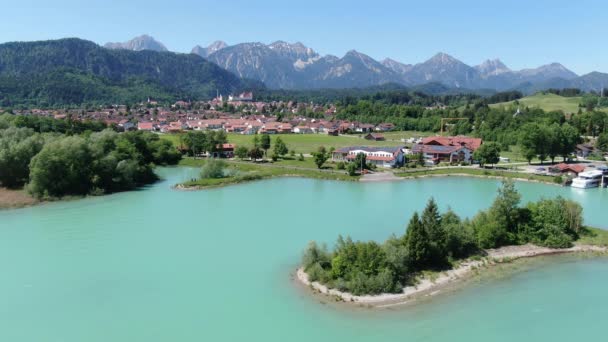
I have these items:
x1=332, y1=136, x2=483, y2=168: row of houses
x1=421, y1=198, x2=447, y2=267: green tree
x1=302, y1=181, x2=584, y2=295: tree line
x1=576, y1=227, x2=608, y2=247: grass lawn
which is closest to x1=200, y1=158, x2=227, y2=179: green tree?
x1=332, y1=136, x2=483, y2=168: row of houses

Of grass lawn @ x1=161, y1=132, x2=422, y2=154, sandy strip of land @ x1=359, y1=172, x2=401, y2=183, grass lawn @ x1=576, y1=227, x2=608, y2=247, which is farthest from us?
grass lawn @ x1=161, y1=132, x2=422, y2=154

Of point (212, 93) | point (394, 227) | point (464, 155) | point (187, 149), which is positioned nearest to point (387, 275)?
point (394, 227)

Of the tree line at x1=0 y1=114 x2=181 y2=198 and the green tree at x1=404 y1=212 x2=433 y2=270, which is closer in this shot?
the green tree at x1=404 y1=212 x2=433 y2=270

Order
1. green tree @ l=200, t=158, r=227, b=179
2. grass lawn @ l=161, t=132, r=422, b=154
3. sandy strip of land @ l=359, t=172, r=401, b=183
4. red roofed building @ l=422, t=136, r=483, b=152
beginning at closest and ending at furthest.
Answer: green tree @ l=200, t=158, r=227, b=179 < sandy strip of land @ l=359, t=172, r=401, b=183 < red roofed building @ l=422, t=136, r=483, b=152 < grass lawn @ l=161, t=132, r=422, b=154

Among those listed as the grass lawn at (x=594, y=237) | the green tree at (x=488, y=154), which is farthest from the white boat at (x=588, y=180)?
the grass lawn at (x=594, y=237)

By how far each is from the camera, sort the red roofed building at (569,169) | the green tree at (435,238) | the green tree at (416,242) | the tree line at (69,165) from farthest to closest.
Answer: the red roofed building at (569,169) → the tree line at (69,165) → the green tree at (435,238) → the green tree at (416,242)

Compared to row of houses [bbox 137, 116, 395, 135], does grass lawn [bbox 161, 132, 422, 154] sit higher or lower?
lower

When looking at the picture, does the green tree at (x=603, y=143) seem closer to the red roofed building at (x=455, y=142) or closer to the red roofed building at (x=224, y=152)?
the red roofed building at (x=455, y=142)

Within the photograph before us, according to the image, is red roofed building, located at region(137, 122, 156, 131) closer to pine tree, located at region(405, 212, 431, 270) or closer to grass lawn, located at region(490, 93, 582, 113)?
pine tree, located at region(405, 212, 431, 270)

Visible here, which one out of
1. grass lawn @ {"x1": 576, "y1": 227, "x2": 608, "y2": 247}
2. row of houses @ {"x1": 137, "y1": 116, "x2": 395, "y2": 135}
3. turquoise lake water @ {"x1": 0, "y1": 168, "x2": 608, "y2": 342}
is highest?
row of houses @ {"x1": 137, "y1": 116, "x2": 395, "y2": 135}
